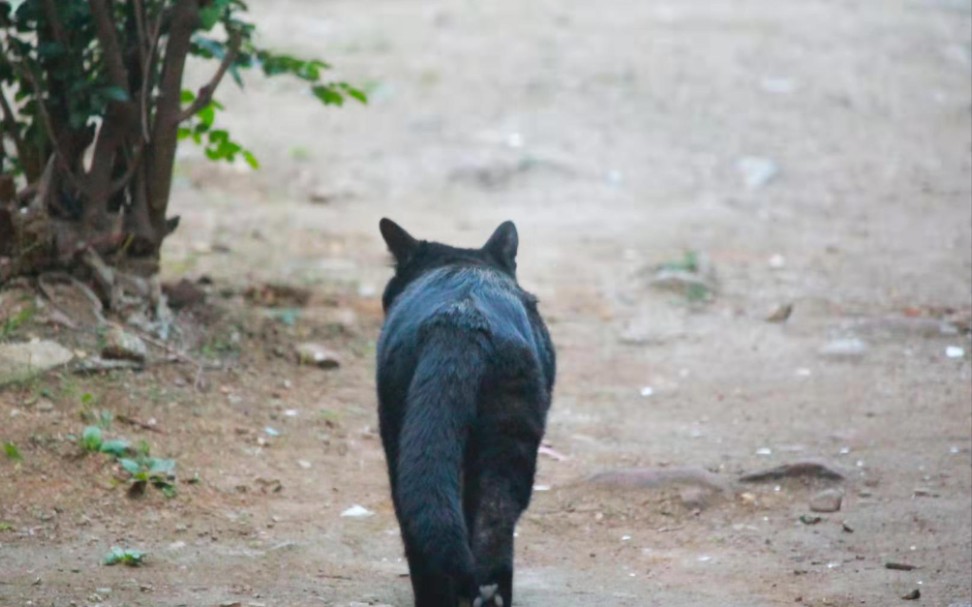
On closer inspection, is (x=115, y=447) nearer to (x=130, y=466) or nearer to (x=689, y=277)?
(x=130, y=466)

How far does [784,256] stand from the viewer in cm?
1014

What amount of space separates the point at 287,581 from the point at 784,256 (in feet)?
19.5

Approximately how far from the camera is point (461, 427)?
4480mm

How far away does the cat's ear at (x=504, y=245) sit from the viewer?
218 inches

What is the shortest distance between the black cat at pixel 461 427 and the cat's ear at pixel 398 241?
1.57 ft

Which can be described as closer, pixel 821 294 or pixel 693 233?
pixel 821 294

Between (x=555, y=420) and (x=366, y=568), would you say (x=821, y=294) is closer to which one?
(x=555, y=420)

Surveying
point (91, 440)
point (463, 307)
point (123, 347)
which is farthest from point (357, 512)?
point (463, 307)

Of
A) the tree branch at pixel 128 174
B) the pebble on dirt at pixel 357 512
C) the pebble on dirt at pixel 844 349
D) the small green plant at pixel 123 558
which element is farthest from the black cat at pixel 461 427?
the pebble on dirt at pixel 844 349

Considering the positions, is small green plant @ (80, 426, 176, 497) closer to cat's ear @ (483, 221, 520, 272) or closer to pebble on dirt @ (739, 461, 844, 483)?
cat's ear @ (483, 221, 520, 272)

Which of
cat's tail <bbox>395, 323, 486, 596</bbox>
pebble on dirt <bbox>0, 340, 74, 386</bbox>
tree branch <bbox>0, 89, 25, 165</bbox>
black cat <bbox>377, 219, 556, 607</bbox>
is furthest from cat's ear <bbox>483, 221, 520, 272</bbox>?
tree branch <bbox>0, 89, 25, 165</bbox>

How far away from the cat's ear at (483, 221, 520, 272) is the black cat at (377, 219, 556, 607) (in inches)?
19.0

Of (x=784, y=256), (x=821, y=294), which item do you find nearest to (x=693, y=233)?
(x=784, y=256)

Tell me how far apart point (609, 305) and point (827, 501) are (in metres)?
3.24
